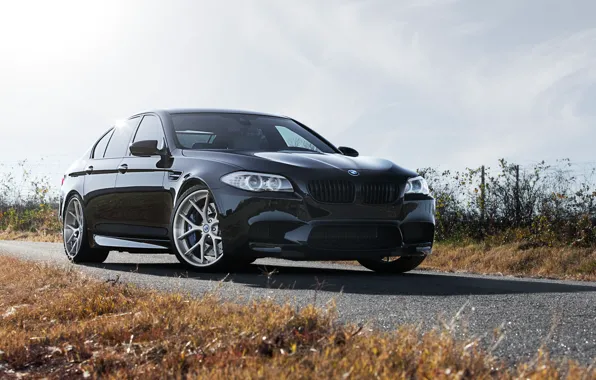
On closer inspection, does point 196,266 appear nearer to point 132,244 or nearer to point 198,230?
point 198,230

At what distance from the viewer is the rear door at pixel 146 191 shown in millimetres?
7637

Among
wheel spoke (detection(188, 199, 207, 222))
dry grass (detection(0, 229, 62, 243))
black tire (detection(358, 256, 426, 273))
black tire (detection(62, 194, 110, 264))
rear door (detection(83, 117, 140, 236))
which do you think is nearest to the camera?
wheel spoke (detection(188, 199, 207, 222))

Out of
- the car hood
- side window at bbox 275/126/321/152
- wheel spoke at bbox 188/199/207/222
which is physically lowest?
wheel spoke at bbox 188/199/207/222

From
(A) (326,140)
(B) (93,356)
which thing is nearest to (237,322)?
(B) (93,356)

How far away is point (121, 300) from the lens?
5.22 metres

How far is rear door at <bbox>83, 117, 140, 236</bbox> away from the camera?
8.57m

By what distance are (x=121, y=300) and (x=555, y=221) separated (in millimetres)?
8749

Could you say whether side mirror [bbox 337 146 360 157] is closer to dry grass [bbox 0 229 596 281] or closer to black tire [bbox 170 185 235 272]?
black tire [bbox 170 185 235 272]

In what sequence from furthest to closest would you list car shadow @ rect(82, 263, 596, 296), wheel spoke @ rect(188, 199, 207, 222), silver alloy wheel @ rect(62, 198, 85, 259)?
silver alloy wheel @ rect(62, 198, 85, 259)
wheel spoke @ rect(188, 199, 207, 222)
car shadow @ rect(82, 263, 596, 296)

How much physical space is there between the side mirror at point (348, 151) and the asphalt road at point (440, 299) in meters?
1.25

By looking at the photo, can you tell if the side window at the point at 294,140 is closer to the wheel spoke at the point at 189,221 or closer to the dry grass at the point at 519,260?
the wheel spoke at the point at 189,221

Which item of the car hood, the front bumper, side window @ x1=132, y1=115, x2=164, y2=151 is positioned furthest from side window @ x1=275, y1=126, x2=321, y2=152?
the front bumper

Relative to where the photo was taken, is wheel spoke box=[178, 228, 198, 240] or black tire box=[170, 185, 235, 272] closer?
black tire box=[170, 185, 235, 272]

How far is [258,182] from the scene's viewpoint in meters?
6.73
